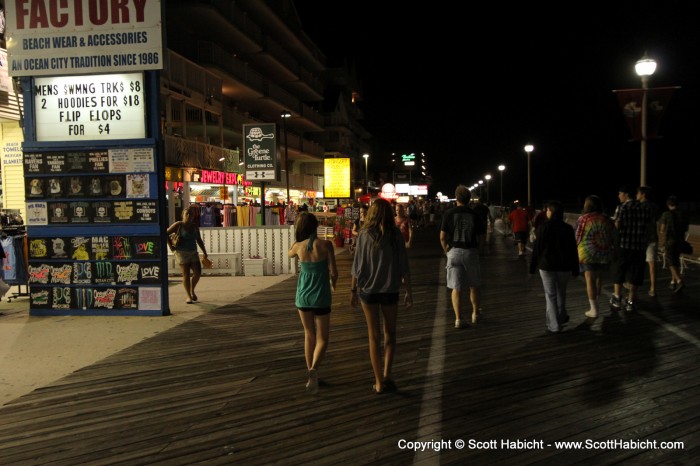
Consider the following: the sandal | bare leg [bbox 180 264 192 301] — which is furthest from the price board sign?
the sandal

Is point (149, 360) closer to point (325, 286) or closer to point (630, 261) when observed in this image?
point (325, 286)

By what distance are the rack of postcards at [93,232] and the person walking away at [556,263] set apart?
578cm

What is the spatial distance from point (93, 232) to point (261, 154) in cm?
816

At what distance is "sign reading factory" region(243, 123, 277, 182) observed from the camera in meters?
17.1

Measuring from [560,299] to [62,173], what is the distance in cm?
785

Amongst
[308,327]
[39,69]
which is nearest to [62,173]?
[39,69]

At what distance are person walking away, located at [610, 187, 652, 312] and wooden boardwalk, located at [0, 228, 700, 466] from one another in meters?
0.79

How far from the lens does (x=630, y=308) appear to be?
910cm

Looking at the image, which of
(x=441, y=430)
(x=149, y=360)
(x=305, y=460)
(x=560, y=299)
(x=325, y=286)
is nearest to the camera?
(x=305, y=460)

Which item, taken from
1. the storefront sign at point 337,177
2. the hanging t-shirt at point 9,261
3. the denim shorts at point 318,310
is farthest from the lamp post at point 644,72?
the storefront sign at point 337,177

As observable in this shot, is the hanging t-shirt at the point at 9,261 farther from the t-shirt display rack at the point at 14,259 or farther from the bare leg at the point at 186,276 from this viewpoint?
the bare leg at the point at 186,276

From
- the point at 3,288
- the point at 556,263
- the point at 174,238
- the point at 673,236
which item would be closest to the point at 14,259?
the point at 3,288

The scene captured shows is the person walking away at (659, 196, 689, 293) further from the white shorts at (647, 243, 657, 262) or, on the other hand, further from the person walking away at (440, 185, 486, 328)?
the person walking away at (440, 185, 486, 328)

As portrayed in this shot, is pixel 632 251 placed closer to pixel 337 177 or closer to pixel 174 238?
pixel 174 238
